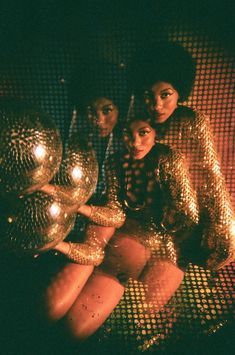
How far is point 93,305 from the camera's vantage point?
90 centimetres

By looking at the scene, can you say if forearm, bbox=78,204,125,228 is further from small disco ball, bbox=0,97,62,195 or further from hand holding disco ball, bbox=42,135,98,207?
small disco ball, bbox=0,97,62,195

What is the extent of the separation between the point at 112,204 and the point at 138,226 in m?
0.14

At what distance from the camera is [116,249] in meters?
1.02

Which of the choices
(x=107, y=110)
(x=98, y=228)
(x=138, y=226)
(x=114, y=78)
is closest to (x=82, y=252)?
(x=98, y=228)

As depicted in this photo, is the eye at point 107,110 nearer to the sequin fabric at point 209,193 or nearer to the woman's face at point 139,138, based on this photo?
the woman's face at point 139,138

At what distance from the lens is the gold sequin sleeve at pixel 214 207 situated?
904 mm

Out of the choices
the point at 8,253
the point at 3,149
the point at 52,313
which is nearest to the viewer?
the point at 3,149

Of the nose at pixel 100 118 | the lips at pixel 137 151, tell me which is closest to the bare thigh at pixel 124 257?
the lips at pixel 137 151

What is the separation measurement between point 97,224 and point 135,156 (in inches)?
11.1

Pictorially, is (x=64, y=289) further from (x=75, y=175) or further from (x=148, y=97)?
(x=148, y=97)

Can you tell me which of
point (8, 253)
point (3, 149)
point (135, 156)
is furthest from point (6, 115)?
point (135, 156)

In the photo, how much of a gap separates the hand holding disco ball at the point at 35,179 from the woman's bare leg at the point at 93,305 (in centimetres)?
33

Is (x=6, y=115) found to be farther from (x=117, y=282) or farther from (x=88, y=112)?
(x=117, y=282)

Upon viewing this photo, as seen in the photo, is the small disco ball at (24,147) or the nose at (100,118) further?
the nose at (100,118)
